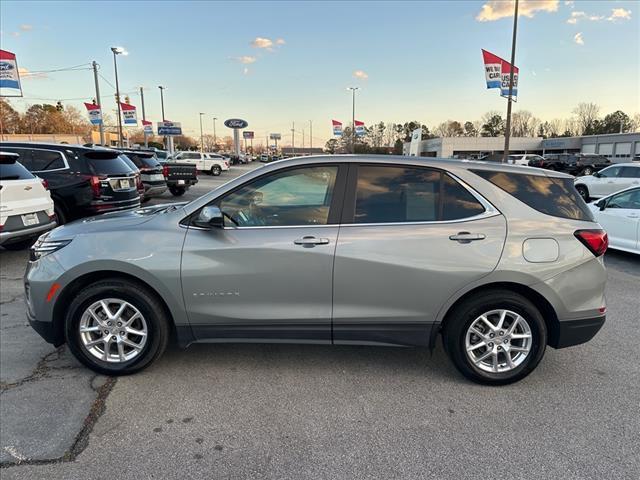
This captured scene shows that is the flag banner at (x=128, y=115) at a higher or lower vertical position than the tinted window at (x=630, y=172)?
higher

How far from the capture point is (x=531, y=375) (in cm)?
346

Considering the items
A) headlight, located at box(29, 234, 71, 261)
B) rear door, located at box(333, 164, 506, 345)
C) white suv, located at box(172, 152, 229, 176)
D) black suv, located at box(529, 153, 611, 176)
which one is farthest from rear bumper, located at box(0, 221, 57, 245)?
black suv, located at box(529, 153, 611, 176)

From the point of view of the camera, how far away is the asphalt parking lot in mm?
2438

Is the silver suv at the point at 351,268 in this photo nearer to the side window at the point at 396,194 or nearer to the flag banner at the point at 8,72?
the side window at the point at 396,194

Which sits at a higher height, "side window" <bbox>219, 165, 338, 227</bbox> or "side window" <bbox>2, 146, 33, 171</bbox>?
"side window" <bbox>2, 146, 33, 171</bbox>

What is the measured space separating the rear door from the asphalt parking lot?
1.60 ft

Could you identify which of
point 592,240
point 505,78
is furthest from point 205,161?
point 592,240

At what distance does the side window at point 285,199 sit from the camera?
3.24 meters

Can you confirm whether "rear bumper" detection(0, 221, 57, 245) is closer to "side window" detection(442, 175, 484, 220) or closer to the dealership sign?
"side window" detection(442, 175, 484, 220)

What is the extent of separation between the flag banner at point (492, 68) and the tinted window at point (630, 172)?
665 centimetres

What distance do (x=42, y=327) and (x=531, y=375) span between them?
389 cm

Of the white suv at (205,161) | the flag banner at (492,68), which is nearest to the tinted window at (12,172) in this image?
the flag banner at (492,68)

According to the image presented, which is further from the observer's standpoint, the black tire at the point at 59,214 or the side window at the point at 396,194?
the black tire at the point at 59,214

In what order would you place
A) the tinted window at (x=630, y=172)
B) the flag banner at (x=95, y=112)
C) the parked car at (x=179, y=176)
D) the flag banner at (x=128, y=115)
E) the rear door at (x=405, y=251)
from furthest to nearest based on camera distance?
the flag banner at (x=128, y=115) < the flag banner at (x=95, y=112) < the parked car at (x=179, y=176) < the tinted window at (x=630, y=172) < the rear door at (x=405, y=251)
